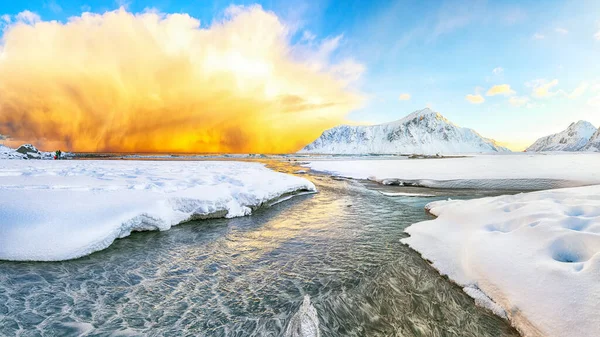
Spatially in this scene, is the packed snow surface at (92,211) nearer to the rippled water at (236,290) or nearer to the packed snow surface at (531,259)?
the rippled water at (236,290)

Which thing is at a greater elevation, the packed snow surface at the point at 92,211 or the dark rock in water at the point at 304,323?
the packed snow surface at the point at 92,211

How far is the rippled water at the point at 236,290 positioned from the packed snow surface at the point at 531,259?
17.3 inches

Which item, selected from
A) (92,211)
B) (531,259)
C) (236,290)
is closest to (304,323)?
(236,290)

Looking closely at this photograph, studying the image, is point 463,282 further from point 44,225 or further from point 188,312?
point 44,225

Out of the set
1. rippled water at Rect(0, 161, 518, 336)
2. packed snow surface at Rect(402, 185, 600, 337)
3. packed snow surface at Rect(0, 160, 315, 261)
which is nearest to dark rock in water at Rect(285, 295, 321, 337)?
rippled water at Rect(0, 161, 518, 336)

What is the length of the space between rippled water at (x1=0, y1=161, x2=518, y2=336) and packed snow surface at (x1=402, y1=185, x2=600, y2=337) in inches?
17.3

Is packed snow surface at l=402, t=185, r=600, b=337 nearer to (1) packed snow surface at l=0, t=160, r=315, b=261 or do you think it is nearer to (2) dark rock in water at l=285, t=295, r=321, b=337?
(2) dark rock in water at l=285, t=295, r=321, b=337

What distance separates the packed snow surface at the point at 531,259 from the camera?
12.7 ft

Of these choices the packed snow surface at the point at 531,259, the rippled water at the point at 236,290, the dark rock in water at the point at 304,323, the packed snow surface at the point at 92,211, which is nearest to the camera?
the packed snow surface at the point at 531,259

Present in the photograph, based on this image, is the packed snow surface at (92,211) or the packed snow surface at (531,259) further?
the packed snow surface at (92,211)

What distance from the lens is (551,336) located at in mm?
3705

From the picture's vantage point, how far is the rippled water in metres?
4.52

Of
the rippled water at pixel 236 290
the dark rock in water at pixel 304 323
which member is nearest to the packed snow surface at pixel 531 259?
the rippled water at pixel 236 290

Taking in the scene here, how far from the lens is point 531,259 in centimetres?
505
